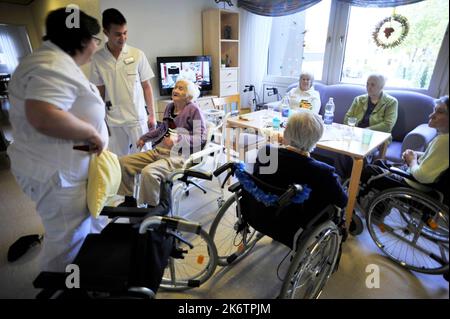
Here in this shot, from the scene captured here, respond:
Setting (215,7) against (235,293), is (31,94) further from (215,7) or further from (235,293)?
(215,7)

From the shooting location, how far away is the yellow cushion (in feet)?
3.25

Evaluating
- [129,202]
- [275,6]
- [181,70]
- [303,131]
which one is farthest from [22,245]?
[275,6]

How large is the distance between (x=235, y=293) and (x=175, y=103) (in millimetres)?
1222

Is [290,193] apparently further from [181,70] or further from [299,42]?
[299,42]

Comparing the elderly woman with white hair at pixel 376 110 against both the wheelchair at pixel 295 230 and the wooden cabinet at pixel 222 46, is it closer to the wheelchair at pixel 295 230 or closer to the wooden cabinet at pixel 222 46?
the wheelchair at pixel 295 230

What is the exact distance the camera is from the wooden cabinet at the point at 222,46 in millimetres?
3408

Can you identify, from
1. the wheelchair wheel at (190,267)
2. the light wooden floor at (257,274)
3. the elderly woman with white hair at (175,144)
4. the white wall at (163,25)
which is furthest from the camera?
the white wall at (163,25)

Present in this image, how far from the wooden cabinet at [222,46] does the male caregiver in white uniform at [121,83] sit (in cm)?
188

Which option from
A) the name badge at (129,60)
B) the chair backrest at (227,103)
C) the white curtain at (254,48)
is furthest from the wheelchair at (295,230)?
the white curtain at (254,48)

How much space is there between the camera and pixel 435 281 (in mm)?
518

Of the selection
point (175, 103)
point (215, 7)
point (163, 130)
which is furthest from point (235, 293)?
point (215, 7)

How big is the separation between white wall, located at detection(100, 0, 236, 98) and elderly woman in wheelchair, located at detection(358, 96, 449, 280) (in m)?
2.98

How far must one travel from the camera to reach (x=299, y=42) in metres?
3.42

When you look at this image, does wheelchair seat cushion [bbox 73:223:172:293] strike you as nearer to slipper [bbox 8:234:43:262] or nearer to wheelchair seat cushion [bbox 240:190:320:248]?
wheelchair seat cushion [bbox 240:190:320:248]
